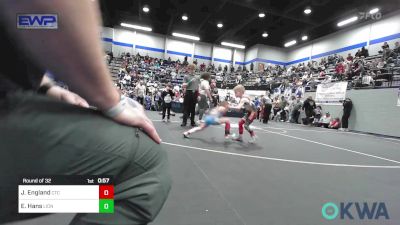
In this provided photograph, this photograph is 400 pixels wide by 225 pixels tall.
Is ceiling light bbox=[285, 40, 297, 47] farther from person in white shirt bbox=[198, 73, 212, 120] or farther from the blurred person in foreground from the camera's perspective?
the blurred person in foreground

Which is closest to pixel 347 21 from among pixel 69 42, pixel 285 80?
pixel 285 80

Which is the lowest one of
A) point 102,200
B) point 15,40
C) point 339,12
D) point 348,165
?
point 348,165

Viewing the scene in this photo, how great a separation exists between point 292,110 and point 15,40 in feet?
47.0

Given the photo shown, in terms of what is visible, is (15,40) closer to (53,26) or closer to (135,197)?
(53,26)

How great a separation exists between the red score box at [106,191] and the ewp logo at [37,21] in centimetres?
31

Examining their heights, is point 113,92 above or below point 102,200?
above

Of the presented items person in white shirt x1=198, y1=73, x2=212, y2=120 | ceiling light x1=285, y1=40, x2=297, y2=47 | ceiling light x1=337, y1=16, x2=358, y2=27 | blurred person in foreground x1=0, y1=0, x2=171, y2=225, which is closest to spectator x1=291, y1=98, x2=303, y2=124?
person in white shirt x1=198, y1=73, x2=212, y2=120

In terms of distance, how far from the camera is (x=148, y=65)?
23.3 metres

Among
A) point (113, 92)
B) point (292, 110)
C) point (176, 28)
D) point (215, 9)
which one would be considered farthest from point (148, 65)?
point (113, 92)

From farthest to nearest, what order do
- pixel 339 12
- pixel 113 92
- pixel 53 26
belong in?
pixel 339 12 → pixel 113 92 → pixel 53 26

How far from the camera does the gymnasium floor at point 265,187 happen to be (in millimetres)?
1576

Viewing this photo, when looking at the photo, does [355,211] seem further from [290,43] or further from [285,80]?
[290,43]

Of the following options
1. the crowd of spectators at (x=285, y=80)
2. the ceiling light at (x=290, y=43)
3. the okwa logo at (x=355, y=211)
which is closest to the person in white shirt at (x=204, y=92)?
the crowd of spectators at (x=285, y=80)
